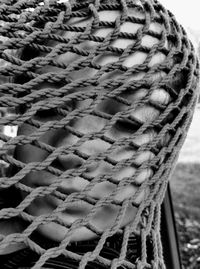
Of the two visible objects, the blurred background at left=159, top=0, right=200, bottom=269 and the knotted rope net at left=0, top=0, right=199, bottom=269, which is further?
the blurred background at left=159, top=0, right=200, bottom=269

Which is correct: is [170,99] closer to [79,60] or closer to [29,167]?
[79,60]

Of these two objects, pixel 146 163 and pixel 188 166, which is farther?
pixel 188 166

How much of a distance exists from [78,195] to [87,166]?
5cm

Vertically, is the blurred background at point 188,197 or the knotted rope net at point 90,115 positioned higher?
the knotted rope net at point 90,115

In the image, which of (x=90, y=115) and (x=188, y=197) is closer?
(x=90, y=115)

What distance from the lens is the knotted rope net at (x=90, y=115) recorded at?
720 mm

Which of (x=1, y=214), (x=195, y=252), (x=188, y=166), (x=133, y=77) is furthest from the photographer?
(x=188, y=166)

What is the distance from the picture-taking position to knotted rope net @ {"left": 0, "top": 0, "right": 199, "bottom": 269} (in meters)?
0.72

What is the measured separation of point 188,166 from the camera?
4.93 metres

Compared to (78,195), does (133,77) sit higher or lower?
higher

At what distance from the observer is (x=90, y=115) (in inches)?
31.8

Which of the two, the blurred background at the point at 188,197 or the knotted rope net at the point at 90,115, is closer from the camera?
the knotted rope net at the point at 90,115

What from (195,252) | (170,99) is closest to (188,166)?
(195,252)

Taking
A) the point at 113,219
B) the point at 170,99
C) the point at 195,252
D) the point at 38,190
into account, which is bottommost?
the point at 195,252
